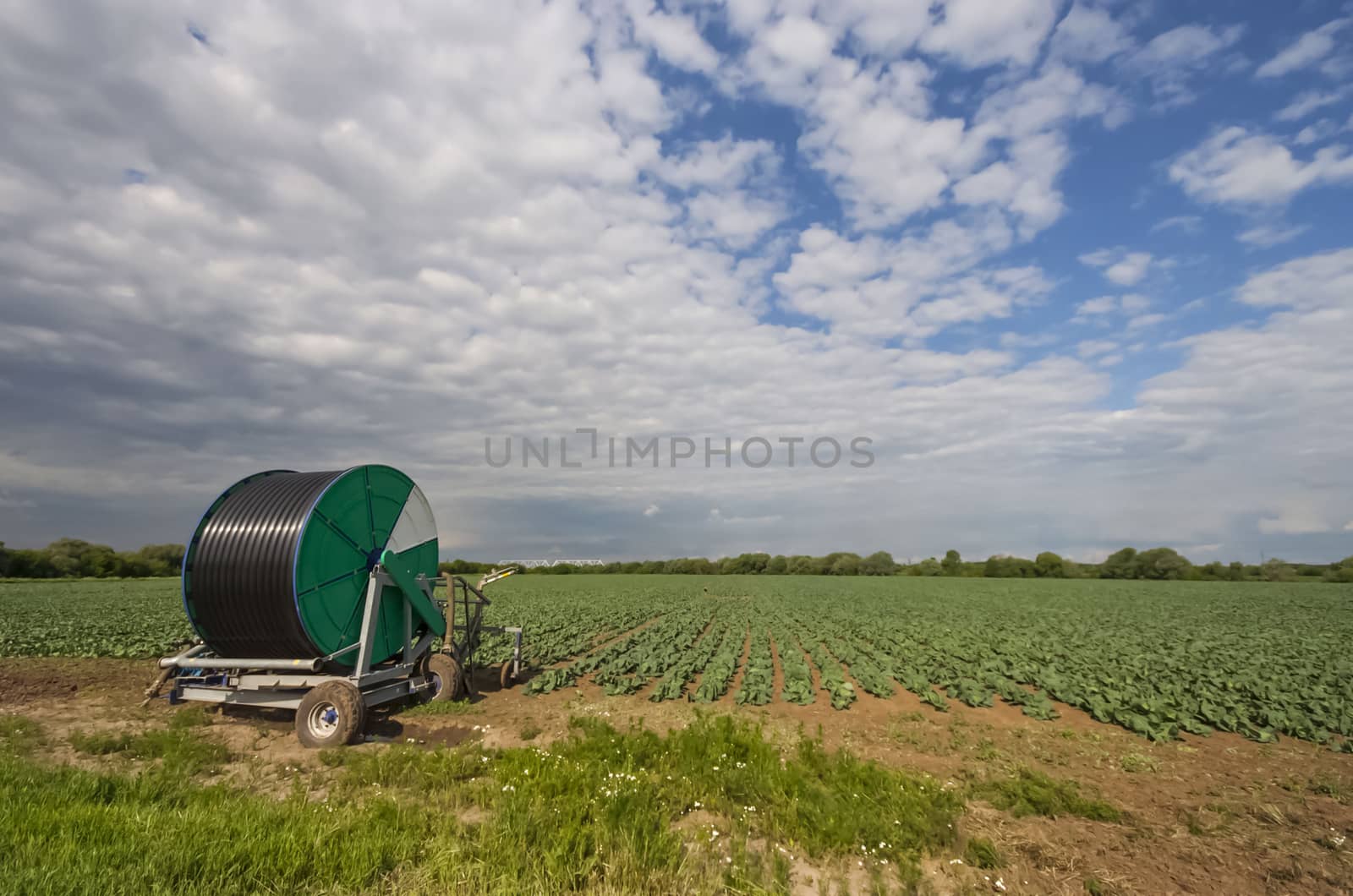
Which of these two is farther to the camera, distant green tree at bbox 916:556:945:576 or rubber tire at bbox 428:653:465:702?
distant green tree at bbox 916:556:945:576

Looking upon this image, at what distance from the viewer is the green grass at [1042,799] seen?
257 inches

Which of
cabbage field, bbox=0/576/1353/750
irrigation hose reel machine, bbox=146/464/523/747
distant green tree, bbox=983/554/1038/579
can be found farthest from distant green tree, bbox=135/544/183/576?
distant green tree, bbox=983/554/1038/579

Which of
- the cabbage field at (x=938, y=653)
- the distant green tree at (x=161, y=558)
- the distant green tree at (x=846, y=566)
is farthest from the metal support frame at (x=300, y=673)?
the distant green tree at (x=846, y=566)

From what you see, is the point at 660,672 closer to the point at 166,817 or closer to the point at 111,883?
the point at 166,817

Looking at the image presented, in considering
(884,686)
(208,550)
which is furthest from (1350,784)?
(208,550)

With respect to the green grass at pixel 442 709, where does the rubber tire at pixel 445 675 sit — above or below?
above

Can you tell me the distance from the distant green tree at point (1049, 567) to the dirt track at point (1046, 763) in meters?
94.4

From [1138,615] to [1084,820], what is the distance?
99.4 ft

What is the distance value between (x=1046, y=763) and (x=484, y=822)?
Result: 25.6 feet

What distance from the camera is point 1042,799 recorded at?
6.69 meters

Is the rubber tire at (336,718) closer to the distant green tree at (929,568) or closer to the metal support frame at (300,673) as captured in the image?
the metal support frame at (300,673)

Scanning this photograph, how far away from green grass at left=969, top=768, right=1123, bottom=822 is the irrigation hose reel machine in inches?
341

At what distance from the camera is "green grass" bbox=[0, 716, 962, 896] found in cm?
423

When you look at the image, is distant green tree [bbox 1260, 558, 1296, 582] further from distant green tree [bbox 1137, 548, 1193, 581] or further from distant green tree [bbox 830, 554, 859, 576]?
distant green tree [bbox 830, 554, 859, 576]
